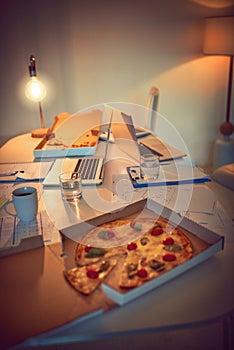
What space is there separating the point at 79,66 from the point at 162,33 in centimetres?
78

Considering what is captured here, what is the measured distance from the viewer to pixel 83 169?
1739 mm

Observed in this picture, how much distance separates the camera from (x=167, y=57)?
3195 mm

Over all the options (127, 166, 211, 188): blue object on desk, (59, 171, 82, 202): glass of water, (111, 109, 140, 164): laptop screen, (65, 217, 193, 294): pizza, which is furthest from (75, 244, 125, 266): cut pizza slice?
(111, 109, 140, 164): laptop screen

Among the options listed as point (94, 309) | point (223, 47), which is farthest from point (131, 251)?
point (223, 47)

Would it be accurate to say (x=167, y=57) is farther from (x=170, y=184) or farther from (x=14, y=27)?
(x=170, y=184)

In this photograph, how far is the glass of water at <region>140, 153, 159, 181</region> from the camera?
1628mm

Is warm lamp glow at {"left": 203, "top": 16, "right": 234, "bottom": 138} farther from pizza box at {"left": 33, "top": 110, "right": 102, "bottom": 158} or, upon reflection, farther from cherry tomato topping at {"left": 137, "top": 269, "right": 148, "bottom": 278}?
cherry tomato topping at {"left": 137, "top": 269, "right": 148, "bottom": 278}

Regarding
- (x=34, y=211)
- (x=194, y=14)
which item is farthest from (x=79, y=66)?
(x=34, y=211)

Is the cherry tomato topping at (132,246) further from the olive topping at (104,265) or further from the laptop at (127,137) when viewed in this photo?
the laptop at (127,137)

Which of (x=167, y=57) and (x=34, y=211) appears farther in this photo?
(x=167, y=57)

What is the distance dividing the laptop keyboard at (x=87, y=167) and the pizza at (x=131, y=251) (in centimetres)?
45

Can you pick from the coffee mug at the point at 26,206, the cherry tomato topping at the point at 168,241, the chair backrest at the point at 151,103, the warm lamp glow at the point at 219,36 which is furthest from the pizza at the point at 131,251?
the warm lamp glow at the point at 219,36

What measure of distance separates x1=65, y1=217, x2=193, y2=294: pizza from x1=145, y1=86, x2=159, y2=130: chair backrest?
5.47ft

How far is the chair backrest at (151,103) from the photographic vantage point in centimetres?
272
